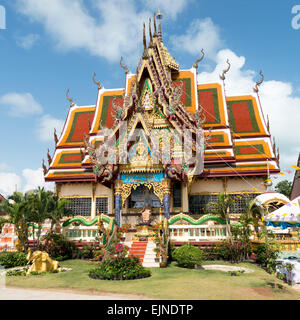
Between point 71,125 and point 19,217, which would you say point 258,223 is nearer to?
point 19,217

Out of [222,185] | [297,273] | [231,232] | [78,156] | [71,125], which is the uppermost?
[71,125]

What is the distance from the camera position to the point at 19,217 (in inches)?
536

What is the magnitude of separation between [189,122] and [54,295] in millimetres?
13309

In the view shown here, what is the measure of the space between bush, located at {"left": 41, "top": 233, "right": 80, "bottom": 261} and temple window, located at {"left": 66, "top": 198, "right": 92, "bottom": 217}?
523 cm

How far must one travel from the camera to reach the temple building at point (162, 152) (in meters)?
16.4

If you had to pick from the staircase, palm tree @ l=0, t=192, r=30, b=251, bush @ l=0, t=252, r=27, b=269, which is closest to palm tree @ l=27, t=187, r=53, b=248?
palm tree @ l=0, t=192, r=30, b=251

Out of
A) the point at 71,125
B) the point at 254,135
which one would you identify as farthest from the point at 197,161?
the point at 71,125

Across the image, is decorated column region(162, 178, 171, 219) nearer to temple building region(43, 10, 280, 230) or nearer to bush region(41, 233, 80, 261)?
temple building region(43, 10, 280, 230)

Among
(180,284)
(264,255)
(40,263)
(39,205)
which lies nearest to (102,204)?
(39,205)

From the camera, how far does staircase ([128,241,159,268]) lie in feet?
40.0

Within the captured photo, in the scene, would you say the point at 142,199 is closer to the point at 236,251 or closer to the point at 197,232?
the point at 197,232

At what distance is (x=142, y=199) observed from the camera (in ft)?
61.5

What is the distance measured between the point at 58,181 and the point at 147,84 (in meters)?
8.77

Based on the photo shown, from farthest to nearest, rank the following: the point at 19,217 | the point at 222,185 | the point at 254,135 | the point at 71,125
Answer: the point at 71,125, the point at 254,135, the point at 222,185, the point at 19,217
